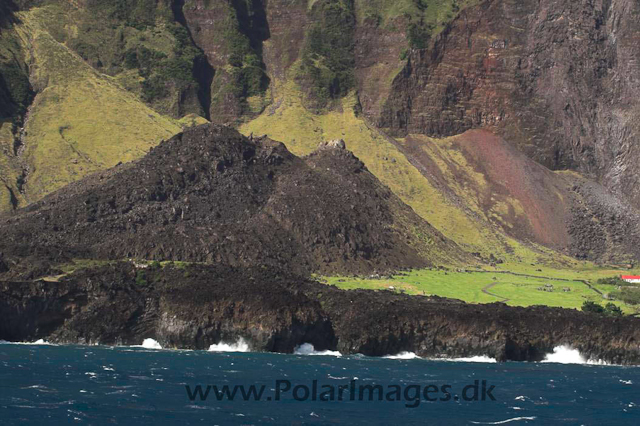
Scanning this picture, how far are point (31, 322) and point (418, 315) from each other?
53971 millimetres

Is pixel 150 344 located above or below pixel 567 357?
below

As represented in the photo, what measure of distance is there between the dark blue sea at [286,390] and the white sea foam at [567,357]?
13019 mm

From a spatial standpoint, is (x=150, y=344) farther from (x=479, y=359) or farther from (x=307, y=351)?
(x=479, y=359)

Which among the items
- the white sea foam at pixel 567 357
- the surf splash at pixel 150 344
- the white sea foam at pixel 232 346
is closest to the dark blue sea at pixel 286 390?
the white sea foam at pixel 232 346

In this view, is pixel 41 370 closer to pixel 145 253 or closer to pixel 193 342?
pixel 193 342

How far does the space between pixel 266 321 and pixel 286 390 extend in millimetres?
40892

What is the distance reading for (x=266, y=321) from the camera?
450 feet

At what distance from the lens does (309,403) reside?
8975cm

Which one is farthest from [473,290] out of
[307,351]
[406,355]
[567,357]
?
[307,351]

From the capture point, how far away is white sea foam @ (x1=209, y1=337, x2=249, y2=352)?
449 feet

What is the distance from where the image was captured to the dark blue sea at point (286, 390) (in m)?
82.0

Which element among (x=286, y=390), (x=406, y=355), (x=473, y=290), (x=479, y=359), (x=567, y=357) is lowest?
(x=406, y=355)

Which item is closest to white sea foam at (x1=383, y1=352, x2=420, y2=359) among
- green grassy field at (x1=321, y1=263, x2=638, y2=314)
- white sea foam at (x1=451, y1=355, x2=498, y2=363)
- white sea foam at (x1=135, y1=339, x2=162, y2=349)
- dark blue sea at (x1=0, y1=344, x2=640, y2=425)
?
white sea foam at (x1=451, y1=355, x2=498, y2=363)

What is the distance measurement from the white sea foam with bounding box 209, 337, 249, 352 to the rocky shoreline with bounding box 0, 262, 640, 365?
0.56m
